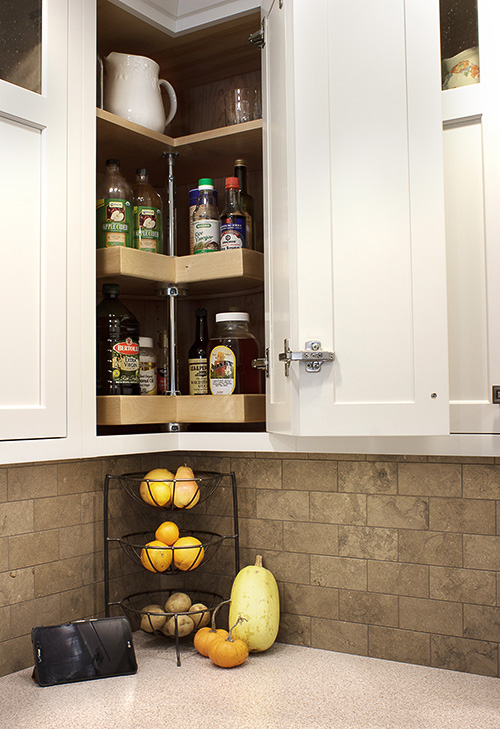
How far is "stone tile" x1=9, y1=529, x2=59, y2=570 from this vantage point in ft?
4.61

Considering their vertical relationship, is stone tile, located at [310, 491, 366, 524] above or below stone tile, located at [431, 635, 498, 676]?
above

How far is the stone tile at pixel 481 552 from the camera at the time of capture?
1.35 meters

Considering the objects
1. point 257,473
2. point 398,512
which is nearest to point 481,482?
point 398,512

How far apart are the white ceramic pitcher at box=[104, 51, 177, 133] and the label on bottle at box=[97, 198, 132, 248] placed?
21 centimetres

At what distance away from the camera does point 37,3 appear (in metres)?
1.25

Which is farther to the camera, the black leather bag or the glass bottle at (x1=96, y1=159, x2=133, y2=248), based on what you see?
the glass bottle at (x1=96, y1=159, x2=133, y2=248)

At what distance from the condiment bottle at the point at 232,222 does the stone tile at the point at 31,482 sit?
2.12 feet

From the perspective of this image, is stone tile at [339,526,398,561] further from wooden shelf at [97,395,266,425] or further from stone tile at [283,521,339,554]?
wooden shelf at [97,395,266,425]

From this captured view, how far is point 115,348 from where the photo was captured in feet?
4.71

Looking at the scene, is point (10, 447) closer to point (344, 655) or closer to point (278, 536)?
point (278, 536)

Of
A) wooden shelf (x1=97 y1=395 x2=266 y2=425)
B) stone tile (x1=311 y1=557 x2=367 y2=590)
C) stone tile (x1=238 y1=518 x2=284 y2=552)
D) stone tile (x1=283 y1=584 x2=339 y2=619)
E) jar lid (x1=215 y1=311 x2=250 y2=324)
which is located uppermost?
jar lid (x1=215 y1=311 x2=250 y2=324)

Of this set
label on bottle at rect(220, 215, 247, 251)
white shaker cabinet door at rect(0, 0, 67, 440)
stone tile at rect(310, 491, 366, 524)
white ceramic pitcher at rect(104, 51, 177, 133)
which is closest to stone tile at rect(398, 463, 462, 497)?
stone tile at rect(310, 491, 366, 524)

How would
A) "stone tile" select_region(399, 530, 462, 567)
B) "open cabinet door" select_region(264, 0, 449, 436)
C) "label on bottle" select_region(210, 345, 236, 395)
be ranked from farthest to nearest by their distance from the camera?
"label on bottle" select_region(210, 345, 236, 395)
"stone tile" select_region(399, 530, 462, 567)
"open cabinet door" select_region(264, 0, 449, 436)

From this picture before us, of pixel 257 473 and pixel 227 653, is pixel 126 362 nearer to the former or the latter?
pixel 257 473
